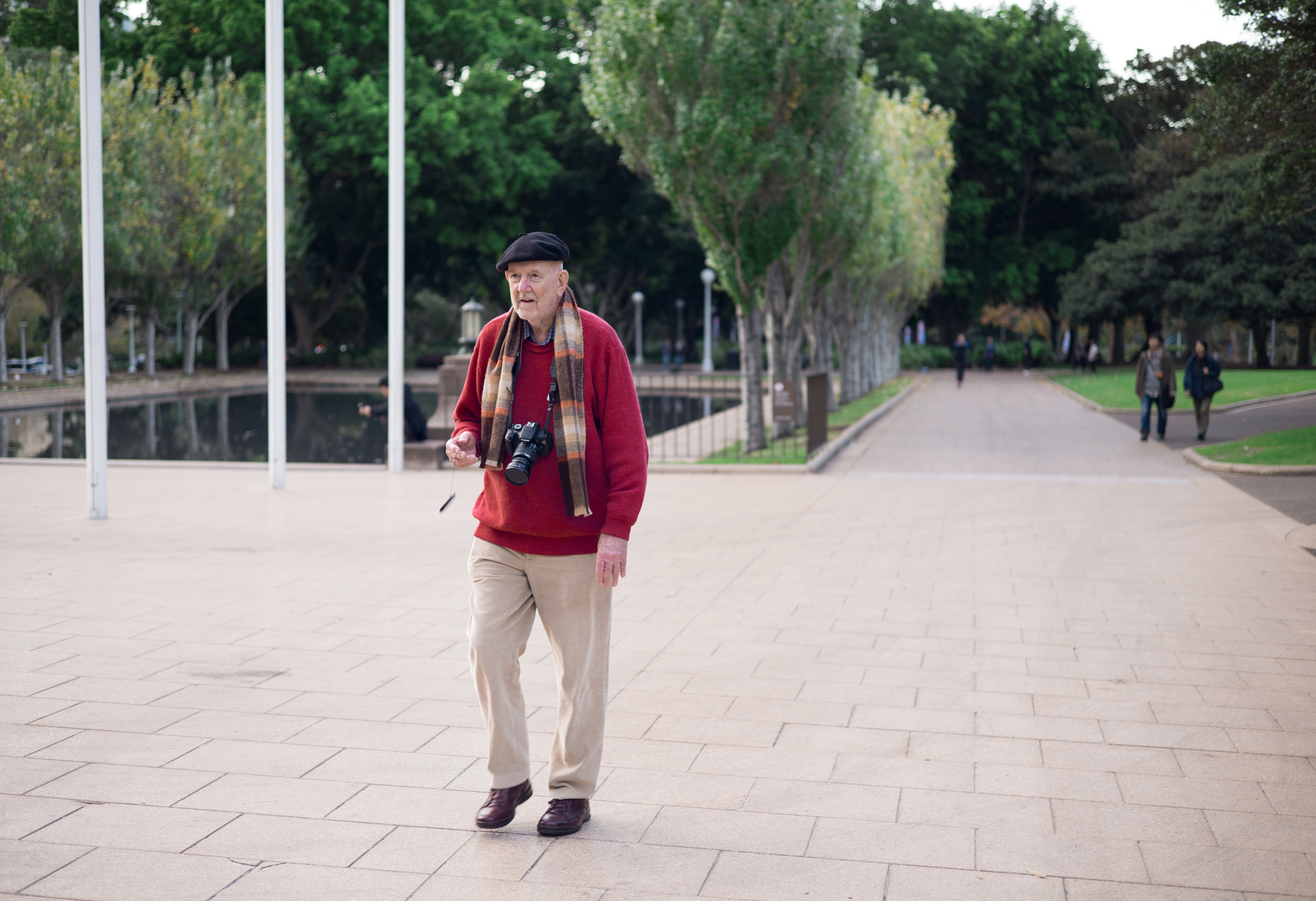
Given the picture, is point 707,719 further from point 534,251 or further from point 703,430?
point 703,430

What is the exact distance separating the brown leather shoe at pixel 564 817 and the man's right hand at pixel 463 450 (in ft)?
3.84

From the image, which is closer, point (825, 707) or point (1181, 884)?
point (1181, 884)

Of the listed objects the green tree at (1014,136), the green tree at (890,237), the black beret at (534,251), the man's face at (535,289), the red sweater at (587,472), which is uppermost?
the green tree at (1014,136)

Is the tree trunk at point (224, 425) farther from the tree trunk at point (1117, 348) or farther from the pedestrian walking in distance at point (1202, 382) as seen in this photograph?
the tree trunk at point (1117, 348)

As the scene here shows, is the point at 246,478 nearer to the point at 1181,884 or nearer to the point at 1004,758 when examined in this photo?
the point at 1004,758

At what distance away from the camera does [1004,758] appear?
4.83 m

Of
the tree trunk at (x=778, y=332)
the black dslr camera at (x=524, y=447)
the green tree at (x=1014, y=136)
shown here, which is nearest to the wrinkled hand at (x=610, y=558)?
the black dslr camera at (x=524, y=447)

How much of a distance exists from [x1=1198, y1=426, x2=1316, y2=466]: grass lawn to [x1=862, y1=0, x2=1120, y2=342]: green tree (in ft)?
119

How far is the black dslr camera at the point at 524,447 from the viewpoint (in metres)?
Result: 3.79

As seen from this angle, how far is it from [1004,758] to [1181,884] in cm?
118

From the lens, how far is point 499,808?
13.3ft

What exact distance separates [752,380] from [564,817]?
581 inches

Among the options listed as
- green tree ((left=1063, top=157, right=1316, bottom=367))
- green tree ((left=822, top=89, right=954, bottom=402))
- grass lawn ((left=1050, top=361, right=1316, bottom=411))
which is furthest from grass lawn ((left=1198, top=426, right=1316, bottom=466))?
green tree ((left=1063, top=157, right=1316, bottom=367))

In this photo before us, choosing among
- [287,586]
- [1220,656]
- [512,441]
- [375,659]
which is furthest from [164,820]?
[1220,656]
